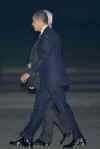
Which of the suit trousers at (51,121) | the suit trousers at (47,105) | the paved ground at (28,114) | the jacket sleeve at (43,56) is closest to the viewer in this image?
the jacket sleeve at (43,56)

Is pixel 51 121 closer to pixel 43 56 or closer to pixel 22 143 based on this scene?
pixel 22 143

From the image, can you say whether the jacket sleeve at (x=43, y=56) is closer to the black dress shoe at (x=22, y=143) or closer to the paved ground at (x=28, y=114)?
the black dress shoe at (x=22, y=143)

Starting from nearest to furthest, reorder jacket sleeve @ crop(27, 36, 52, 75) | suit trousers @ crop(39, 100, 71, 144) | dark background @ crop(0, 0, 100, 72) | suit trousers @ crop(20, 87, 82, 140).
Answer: jacket sleeve @ crop(27, 36, 52, 75) < suit trousers @ crop(20, 87, 82, 140) < suit trousers @ crop(39, 100, 71, 144) < dark background @ crop(0, 0, 100, 72)

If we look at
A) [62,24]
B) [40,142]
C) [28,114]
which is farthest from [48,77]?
[62,24]

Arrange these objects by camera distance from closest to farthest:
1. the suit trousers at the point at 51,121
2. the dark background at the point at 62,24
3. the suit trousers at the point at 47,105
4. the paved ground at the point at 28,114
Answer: the suit trousers at the point at 47,105
the suit trousers at the point at 51,121
the paved ground at the point at 28,114
the dark background at the point at 62,24

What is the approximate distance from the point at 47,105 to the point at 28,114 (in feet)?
10.4

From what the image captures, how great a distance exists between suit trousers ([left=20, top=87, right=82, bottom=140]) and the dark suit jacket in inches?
4.7

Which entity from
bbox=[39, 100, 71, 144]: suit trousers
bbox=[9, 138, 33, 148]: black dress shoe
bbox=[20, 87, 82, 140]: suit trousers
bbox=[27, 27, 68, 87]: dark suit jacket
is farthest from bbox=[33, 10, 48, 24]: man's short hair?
bbox=[9, 138, 33, 148]: black dress shoe

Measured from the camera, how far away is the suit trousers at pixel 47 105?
26.2 ft

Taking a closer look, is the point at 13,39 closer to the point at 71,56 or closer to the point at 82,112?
the point at 71,56

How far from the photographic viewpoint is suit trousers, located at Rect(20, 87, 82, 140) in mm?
7977

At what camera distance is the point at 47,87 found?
7.95 meters

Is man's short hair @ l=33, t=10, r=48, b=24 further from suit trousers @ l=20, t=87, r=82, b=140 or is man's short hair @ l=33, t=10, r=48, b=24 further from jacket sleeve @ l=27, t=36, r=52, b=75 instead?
suit trousers @ l=20, t=87, r=82, b=140

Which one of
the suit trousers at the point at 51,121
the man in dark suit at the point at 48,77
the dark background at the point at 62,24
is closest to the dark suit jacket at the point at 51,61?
the man in dark suit at the point at 48,77
